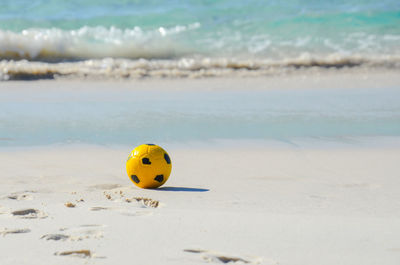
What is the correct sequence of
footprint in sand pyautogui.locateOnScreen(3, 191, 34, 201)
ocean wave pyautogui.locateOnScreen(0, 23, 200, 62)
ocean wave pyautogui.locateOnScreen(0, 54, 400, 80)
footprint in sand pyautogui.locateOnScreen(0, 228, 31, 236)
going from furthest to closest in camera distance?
ocean wave pyautogui.locateOnScreen(0, 23, 200, 62)
ocean wave pyautogui.locateOnScreen(0, 54, 400, 80)
footprint in sand pyautogui.locateOnScreen(3, 191, 34, 201)
footprint in sand pyautogui.locateOnScreen(0, 228, 31, 236)

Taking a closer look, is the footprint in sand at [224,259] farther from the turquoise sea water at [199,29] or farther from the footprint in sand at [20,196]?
the turquoise sea water at [199,29]

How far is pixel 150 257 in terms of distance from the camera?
281cm

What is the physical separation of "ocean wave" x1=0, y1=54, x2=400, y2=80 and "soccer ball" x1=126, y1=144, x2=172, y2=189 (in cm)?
954

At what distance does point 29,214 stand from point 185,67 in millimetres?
11954

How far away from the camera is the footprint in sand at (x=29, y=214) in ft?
11.7

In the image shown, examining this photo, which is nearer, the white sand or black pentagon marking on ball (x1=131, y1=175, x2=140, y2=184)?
the white sand

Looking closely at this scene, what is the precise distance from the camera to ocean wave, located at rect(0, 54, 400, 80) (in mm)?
14562

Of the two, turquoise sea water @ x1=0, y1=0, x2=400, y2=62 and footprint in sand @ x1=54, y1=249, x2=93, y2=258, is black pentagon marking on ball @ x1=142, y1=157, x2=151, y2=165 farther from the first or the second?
turquoise sea water @ x1=0, y1=0, x2=400, y2=62

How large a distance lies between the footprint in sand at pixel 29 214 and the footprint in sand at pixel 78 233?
379 millimetres

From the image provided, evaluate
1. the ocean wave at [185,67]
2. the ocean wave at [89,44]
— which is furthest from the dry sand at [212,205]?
the ocean wave at [89,44]

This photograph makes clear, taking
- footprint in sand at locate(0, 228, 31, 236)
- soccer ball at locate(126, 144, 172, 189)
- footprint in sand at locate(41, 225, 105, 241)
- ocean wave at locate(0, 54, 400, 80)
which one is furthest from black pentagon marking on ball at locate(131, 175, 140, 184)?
ocean wave at locate(0, 54, 400, 80)

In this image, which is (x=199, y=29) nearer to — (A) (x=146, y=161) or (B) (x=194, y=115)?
(B) (x=194, y=115)

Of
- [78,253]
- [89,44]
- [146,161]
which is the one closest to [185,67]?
[89,44]

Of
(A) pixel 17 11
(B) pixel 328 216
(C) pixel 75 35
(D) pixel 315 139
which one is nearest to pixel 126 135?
(D) pixel 315 139
